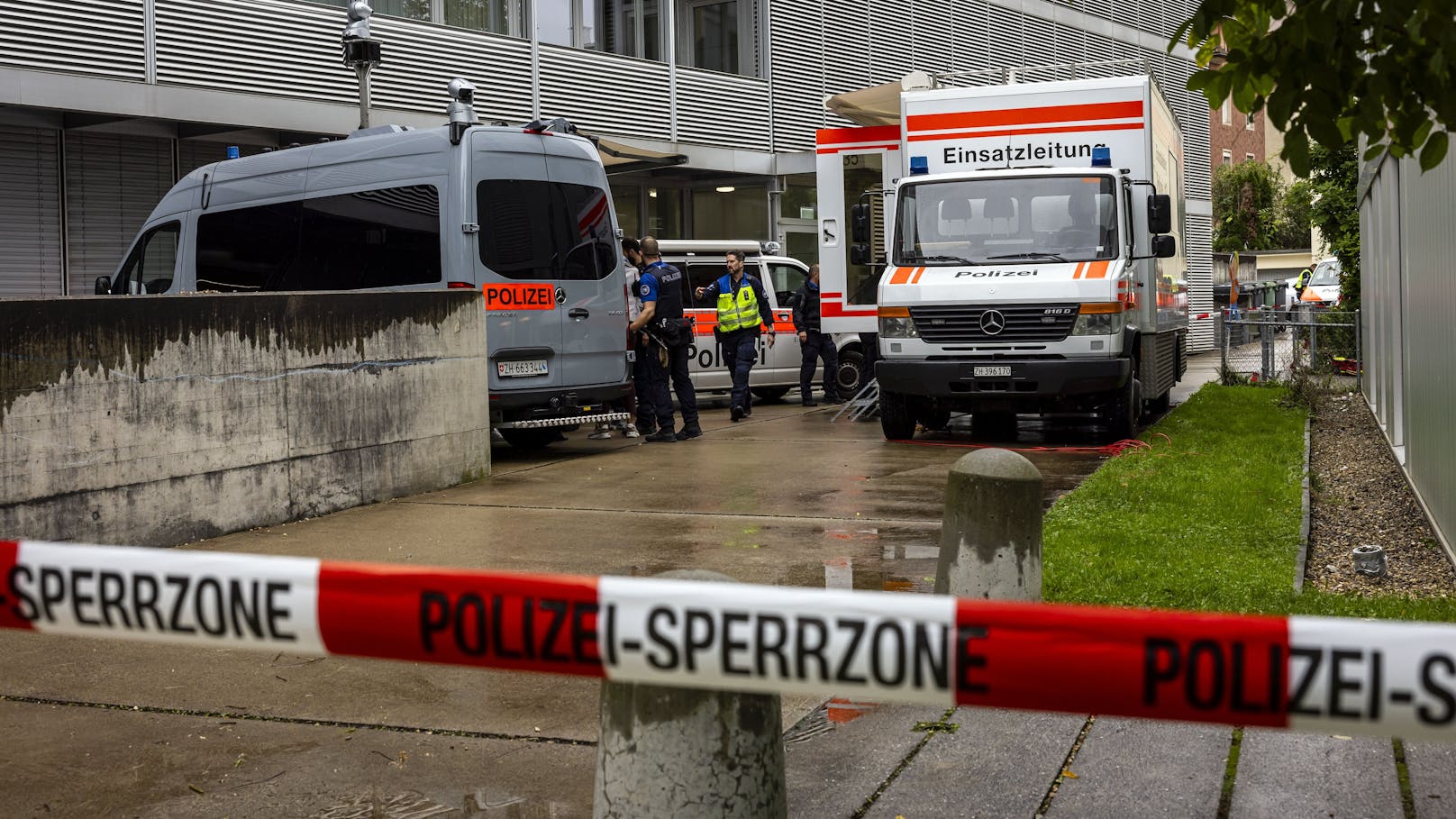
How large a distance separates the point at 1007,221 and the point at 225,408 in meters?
7.32

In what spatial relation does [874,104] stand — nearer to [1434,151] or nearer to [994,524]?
[994,524]

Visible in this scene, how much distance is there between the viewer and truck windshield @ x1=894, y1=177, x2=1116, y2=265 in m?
13.6

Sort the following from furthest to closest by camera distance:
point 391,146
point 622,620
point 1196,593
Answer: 1. point 391,146
2. point 1196,593
3. point 622,620

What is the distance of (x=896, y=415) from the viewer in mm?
14406

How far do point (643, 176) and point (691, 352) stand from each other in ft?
19.8

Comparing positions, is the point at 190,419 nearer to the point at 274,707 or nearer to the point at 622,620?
the point at 274,707

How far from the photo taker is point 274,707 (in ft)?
17.7

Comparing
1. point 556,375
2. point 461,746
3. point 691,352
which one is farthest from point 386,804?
point 691,352

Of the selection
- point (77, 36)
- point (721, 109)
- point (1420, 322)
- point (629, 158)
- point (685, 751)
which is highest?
point (721, 109)

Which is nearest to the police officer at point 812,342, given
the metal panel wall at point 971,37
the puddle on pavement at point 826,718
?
the metal panel wall at point 971,37

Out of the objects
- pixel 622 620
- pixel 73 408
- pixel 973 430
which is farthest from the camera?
pixel 973 430

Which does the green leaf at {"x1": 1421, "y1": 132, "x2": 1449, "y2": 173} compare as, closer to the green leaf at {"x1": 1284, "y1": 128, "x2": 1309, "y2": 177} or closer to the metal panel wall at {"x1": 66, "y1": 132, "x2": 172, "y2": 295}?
the green leaf at {"x1": 1284, "y1": 128, "x2": 1309, "y2": 177}

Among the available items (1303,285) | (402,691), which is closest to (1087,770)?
(402,691)

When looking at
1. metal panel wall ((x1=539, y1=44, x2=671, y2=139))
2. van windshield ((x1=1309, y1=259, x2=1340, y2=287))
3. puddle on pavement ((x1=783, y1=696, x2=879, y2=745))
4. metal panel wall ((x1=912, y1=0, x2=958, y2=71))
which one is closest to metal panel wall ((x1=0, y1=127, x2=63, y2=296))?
metal panel wall ((x1=539, y1=44, x2=671, y2=139))
